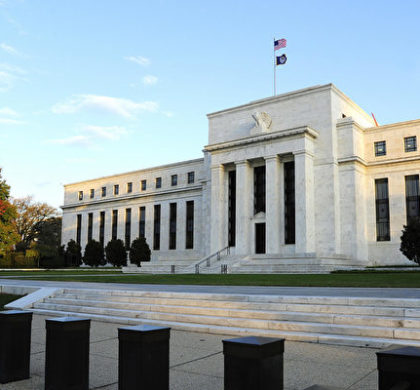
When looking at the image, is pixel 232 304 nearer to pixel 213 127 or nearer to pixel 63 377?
pixel 63 377

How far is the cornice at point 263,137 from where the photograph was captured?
4244cm

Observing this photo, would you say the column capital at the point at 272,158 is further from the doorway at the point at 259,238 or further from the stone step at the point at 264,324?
the stone step at the point at 264,324

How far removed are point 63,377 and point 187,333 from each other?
17.3 ft

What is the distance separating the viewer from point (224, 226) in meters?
47.7

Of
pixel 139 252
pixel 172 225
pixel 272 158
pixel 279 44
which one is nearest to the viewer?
pixel 272 158

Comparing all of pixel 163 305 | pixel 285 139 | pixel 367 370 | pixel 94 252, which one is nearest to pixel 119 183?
pixel 94 252

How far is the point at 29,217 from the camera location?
84.8 metres

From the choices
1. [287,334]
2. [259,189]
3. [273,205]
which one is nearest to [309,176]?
[273,205]

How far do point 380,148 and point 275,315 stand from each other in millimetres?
36895

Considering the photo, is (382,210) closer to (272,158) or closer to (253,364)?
(272,158)

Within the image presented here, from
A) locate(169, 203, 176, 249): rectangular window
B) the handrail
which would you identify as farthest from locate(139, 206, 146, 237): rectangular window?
the handrail

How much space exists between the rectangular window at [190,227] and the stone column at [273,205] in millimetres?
15785

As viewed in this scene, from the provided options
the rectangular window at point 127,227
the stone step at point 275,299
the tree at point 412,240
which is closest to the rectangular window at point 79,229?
the rectangular window at point 127,227

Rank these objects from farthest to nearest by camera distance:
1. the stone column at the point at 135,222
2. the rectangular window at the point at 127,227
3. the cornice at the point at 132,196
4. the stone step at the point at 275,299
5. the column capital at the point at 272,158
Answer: the rectangular window at the point at 127,227 < the stone column at the point at 135,222 < the cornice at the point at 132,196 < the column capital at the point at 272,158 < the stone step at the point at 275,299
